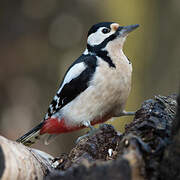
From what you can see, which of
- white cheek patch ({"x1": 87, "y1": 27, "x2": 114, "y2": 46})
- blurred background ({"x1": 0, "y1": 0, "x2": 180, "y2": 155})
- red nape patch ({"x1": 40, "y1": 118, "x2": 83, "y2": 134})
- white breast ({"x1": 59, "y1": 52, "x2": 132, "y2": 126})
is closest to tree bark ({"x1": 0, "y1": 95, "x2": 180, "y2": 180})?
white breast ({"x1": 59, "y1": 52, "x2": 132, "y2": 126})

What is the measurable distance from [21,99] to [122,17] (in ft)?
8.68

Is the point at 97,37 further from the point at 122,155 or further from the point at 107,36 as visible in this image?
the point at 122,155

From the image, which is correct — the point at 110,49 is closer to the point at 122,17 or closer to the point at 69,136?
the point at 122,17

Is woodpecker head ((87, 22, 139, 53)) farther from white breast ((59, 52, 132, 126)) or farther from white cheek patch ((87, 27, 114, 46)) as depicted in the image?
white breast ((59, 52, 132, 126))

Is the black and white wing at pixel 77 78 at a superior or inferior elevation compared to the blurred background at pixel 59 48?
superior

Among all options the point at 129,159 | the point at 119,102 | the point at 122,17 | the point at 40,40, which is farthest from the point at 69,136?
the point at 129,159

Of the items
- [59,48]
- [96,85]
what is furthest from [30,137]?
[59,48]

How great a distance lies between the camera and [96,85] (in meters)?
3.60

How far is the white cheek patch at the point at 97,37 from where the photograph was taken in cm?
384

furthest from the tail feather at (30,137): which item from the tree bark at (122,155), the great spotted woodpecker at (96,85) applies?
the tree bark at (122,155)

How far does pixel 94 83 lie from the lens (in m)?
3.61

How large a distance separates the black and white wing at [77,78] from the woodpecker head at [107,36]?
0.51 ft

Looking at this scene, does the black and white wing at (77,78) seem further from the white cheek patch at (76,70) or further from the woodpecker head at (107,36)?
the woodpecker head at (107,36)

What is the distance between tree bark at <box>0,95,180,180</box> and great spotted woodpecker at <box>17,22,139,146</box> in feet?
2.49
